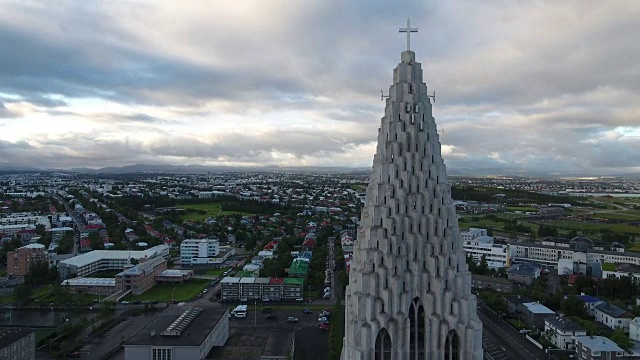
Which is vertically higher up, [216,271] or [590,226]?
[590,226]

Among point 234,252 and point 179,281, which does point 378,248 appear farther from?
point 234,252

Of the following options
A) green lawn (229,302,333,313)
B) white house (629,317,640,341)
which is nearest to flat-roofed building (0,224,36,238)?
green lawn (229,302,333,313)

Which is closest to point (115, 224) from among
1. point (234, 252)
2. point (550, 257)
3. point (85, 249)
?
point (85, 249)

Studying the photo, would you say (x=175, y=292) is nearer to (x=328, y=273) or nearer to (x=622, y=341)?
(x=328, y=273)

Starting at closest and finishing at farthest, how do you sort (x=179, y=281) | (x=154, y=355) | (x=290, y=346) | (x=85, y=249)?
A: (x=154, y=355), (x=290, y=346), (x=179, y=281), (x=85, y=249)

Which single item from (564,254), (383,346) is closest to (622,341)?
(383,346)

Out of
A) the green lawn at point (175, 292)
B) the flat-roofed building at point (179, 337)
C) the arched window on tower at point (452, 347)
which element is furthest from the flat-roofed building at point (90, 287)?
the arched window on tower at point (452, 347)
